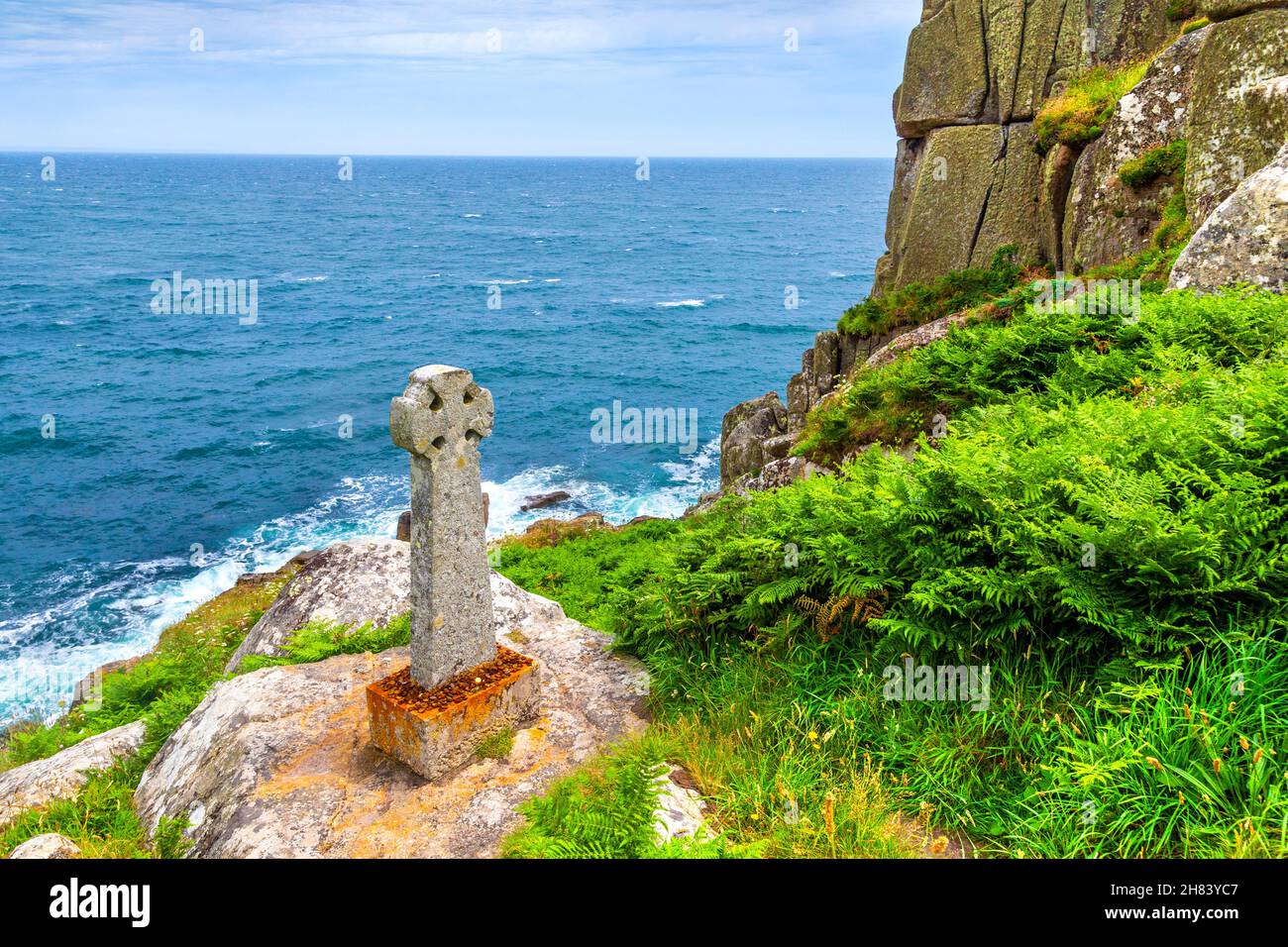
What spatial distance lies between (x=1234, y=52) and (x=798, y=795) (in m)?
16.9

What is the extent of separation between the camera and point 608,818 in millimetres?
5539

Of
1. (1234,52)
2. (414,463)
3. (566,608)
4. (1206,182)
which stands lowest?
(566,608)

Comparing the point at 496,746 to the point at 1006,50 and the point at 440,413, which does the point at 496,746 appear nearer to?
the point at 440,413

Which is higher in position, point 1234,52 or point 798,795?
point 1234,52

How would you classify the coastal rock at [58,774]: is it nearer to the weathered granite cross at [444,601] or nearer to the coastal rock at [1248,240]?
the weathered granite cross at [444,601]

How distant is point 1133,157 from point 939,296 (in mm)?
6947

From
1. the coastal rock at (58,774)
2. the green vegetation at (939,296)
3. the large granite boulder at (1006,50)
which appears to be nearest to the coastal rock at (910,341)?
the green vegetation at (939,296)

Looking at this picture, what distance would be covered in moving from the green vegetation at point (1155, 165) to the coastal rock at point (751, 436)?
13.0 metres

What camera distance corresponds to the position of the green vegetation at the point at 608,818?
518 cm

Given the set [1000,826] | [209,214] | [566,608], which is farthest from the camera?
[209,214]

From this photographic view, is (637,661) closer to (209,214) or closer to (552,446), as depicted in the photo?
(552,446)

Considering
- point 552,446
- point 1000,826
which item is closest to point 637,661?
point 1000,826

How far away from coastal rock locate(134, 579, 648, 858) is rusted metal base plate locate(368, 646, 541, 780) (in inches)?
6.8

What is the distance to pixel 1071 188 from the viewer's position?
2125cm
